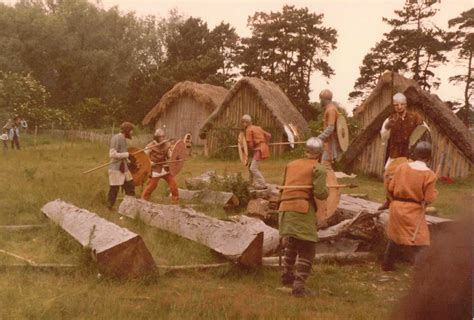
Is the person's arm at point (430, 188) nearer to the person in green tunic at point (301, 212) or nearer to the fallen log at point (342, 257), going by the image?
the person in green tunic at point (301, 212)

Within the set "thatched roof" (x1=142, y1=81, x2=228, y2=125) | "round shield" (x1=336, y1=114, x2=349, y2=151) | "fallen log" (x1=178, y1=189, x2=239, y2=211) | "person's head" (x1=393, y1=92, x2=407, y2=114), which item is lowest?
"fallen log" (x1=178, y1=189, x2=239, y2=211)

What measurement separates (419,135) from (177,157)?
187 inches

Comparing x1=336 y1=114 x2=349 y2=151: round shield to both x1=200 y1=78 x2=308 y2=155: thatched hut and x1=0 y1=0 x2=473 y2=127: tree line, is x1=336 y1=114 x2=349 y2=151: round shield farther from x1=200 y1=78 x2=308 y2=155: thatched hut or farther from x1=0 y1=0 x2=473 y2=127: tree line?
x1=200 y1=78 x2=308 y2=155: thatched hut

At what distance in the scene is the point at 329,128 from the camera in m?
8.70

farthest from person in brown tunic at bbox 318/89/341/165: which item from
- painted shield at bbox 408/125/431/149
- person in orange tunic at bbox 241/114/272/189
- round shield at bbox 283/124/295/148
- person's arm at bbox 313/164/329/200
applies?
round shield at bbox 283/124/295/148

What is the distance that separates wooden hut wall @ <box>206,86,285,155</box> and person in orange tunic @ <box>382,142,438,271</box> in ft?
54.6

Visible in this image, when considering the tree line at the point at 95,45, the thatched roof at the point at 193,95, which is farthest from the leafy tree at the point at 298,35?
the thatched roof at the point at 193,95

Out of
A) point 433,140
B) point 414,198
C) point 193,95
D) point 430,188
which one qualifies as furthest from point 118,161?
point 193,95

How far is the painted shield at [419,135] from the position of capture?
8.27 meters

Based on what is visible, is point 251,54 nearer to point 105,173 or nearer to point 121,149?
point 105,173

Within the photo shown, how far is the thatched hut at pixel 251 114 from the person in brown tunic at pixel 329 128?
43.6 ft

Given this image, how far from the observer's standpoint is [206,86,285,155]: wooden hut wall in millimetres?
23219

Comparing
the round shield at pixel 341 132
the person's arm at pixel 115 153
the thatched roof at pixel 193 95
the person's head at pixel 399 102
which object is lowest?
the person's arm at pixel 115 153

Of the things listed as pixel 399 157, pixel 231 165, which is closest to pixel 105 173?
pixel 231 165
